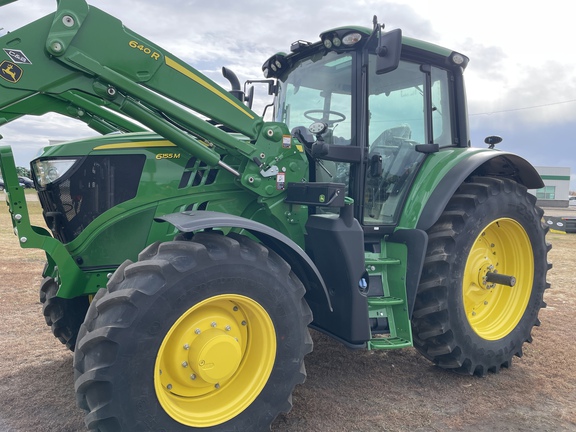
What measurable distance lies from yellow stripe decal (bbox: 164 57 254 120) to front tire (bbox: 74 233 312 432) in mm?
936

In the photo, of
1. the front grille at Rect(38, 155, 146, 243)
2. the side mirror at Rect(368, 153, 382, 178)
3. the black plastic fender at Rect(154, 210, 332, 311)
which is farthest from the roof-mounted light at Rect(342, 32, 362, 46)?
the front grille at Rect(38, 155, 146, 243)

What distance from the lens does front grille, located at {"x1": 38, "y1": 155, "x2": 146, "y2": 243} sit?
333 cm

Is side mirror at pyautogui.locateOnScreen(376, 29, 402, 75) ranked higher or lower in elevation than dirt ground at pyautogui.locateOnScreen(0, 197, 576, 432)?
higher

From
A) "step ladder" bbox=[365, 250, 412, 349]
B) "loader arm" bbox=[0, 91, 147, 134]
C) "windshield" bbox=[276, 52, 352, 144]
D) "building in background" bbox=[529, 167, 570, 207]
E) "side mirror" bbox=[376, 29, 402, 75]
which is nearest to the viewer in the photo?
"loader arm" bbox=[0, 91, 147, 134]

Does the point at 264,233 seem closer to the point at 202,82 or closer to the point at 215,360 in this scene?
the point at 215,360

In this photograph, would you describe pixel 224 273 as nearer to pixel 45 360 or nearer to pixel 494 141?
pixel 45 360

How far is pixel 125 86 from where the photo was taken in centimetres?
299

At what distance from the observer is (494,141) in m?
5.04

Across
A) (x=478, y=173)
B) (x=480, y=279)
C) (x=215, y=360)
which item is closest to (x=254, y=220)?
(x=215, y=360)

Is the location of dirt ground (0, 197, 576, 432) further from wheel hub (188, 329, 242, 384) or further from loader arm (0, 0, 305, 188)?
loader arm (0, 0, 305, 188)

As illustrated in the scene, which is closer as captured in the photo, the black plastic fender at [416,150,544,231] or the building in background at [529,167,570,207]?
the black plastic fender at [416,150,544,231]

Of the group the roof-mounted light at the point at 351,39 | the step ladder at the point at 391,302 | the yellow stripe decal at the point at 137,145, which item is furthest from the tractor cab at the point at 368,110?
the yellow stripe decal at the point at 137,145

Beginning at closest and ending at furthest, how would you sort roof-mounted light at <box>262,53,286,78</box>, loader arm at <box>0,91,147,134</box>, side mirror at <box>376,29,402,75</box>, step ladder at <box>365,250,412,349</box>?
1. loader arm at <box>0,91,147,134</box>
2. side mirror at <box>376,29,402,75</box>
3. step ladder at <box>365,250,412,349</box>
4. roof-mounted light at <box>262,53,286,78</box>

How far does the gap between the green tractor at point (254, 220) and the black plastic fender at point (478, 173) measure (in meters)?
0.02
